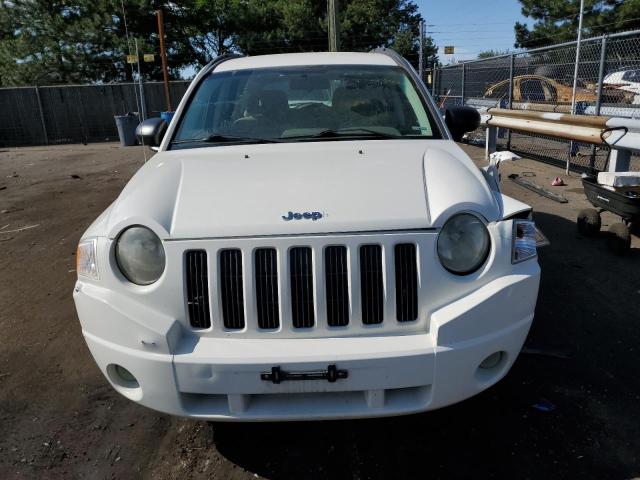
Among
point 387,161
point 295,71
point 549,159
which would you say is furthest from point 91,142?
point 387,161

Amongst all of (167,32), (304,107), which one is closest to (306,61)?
(304,107)

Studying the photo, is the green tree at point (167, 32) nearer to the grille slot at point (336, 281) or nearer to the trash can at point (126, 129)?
the trash can at point (126, 129)

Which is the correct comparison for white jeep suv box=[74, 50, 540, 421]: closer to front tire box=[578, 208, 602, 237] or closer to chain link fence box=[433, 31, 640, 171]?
front tire box=[578, 208, 602, 237]

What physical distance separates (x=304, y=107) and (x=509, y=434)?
7.85ft

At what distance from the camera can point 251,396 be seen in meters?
2.24

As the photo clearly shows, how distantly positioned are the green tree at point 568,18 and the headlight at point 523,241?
1038 inches

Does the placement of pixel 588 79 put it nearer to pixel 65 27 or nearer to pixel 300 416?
pixel 300 416

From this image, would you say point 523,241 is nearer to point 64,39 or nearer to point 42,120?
point 42,120

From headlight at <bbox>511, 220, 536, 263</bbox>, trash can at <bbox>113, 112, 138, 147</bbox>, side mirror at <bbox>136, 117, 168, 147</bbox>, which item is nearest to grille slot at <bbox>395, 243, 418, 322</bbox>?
headlight at <bbox>511, 220, 536, 263</bbox>

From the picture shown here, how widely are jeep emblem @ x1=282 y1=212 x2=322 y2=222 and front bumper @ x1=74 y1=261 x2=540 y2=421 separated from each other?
20.6 inches

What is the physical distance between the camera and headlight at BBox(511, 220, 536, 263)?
92.4 inches

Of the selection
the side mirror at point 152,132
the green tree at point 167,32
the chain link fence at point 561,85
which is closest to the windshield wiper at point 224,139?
the side mirror at point 152,132

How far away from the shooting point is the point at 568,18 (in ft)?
105

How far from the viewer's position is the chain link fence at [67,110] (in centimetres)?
2028
